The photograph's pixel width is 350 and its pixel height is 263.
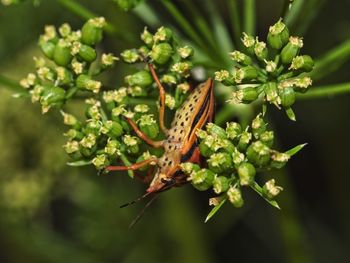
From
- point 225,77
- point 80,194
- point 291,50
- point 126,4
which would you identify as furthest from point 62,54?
point 80,194

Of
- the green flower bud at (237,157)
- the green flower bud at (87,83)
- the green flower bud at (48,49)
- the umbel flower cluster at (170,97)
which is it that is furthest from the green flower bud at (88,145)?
the green flower bud at (237,157)

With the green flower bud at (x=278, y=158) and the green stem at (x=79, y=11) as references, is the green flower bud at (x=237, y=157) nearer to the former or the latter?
the green flower bud at (x=278, y=158)

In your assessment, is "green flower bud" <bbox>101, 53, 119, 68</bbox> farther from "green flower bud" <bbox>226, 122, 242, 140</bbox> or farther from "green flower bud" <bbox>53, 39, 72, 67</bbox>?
"green flower bud" <bbox>226, 122, 242, 140</bbox>

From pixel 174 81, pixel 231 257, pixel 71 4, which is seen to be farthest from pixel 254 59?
pixel 231 257

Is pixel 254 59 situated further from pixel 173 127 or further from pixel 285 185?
pixel 285 185

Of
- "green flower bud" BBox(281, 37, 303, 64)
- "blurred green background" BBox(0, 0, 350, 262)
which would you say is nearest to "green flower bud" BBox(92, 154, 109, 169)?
"green flower bud" BBox(281, 37, 303, 64)
